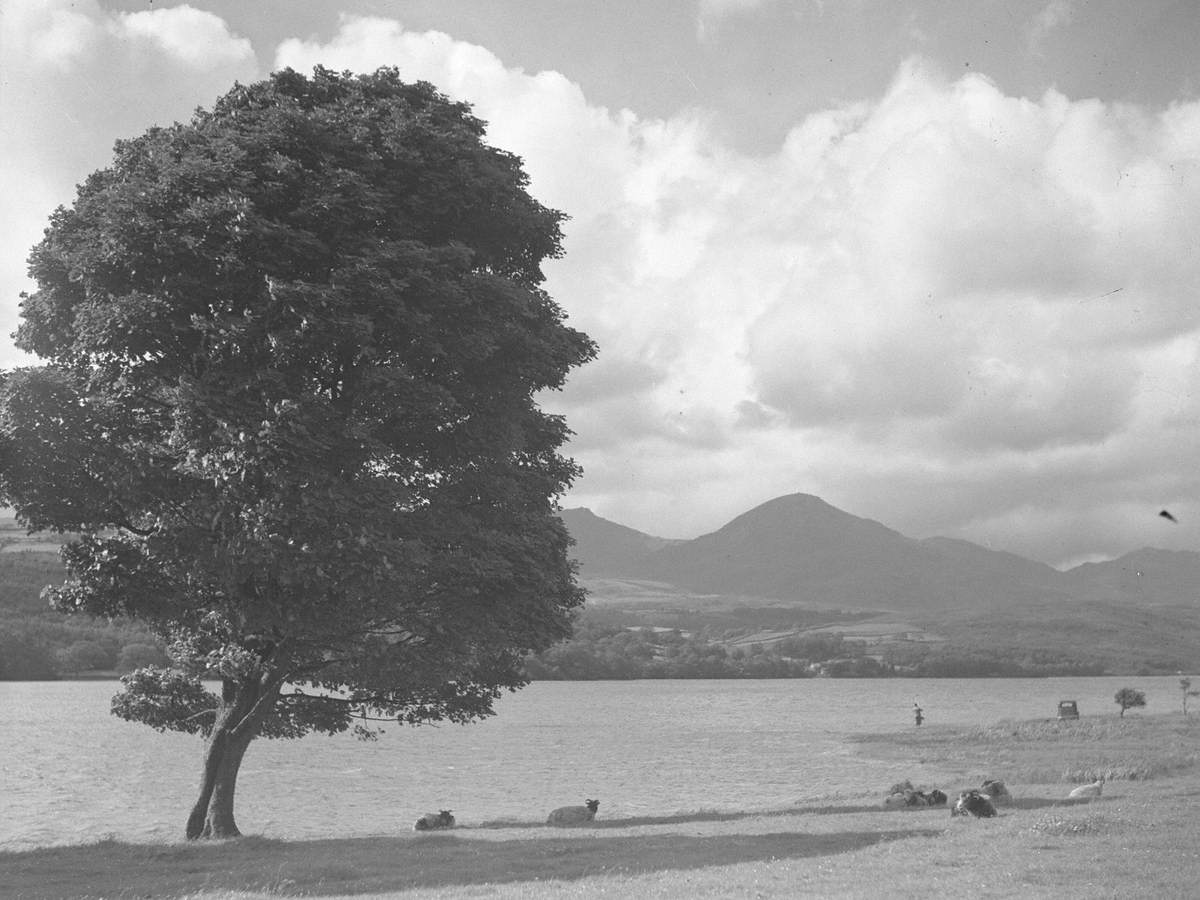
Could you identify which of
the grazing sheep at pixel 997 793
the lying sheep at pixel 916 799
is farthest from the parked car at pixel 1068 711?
the lying sheep at pixel 916 799

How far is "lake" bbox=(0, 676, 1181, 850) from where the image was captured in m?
50.0

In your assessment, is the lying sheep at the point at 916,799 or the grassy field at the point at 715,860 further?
the lying sheep at the point at 916,799

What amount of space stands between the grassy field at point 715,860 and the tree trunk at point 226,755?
223cm

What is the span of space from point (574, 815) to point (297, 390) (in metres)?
21.5

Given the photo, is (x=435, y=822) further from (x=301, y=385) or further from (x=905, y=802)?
(x=301, y=385)

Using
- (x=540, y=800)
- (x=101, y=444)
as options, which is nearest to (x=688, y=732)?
(x=540, y=800)

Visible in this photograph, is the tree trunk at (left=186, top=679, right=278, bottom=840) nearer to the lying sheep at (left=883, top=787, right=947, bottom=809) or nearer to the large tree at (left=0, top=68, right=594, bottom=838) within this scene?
the large tree at (left=0, top=68, right=594, bottom=838)

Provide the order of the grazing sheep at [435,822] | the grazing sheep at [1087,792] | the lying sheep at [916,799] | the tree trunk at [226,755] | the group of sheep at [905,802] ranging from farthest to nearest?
the grazing sheep at [435,822] < the lying sheep at [916,799] < the group of sheep at [905,802] < the grazing sheep at [1087,792] < the tree trunk at [226,755]

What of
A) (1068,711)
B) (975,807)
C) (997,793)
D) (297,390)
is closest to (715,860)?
(975,807)

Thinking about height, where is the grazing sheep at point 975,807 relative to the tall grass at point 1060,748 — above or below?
above

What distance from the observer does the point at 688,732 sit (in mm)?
105750

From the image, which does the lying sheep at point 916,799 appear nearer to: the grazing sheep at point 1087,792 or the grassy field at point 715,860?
the grassy field at point 715,860

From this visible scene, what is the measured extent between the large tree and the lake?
11036 mm

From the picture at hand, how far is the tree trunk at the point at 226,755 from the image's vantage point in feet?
107
